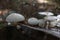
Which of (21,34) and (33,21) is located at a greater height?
(33,21)

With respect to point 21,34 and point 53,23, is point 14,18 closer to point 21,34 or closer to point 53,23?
point 21,34

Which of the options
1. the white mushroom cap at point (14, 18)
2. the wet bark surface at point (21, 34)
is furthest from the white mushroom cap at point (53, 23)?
the white mushroom cap at point (14, 18)

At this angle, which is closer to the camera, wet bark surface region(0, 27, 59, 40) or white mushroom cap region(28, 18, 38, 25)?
wet bark surface region(0, 27, 59, 40)

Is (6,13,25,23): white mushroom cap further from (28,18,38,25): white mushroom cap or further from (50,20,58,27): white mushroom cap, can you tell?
(50,20,58,27): white mushroom cap

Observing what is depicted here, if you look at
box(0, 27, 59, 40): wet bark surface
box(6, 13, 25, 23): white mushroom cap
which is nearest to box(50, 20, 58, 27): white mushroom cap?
box(0, 27, 59, 40): wet bark surface

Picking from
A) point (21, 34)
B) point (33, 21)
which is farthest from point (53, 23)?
point (21, 34)

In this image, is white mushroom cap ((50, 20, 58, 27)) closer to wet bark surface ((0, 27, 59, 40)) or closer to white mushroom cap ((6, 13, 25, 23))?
wet bark surface ((0, 27, 59, 40))

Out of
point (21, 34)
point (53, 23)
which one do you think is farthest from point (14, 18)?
point (53, 23)

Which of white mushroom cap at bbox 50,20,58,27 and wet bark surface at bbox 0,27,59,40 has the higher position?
white mushroom cap at bbox 50,20,58,27

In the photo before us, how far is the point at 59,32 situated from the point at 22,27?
44 cm

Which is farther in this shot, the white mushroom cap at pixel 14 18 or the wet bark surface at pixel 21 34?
the white mushroom cap at pixel 14 18

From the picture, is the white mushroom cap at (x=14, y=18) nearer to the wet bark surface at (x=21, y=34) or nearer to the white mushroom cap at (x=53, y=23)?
the wet bark surface at (x=21, y=34)

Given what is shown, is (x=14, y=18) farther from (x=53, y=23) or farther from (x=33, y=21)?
(x=53, y=23)

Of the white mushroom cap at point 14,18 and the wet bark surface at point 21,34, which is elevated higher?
the white mushroom cap at point 14,18
